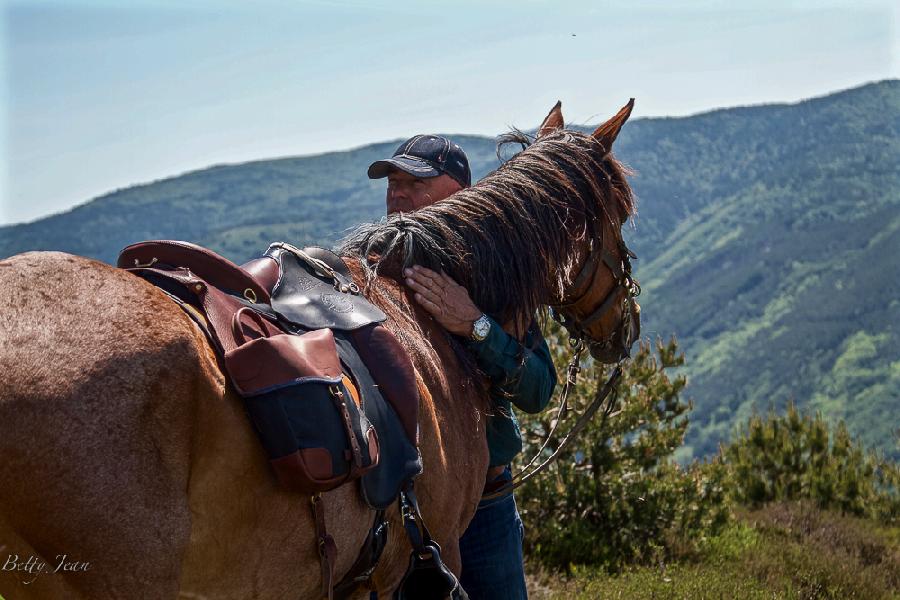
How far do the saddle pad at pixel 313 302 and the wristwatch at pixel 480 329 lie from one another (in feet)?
1.76

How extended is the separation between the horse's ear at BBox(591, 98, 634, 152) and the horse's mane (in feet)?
0.19

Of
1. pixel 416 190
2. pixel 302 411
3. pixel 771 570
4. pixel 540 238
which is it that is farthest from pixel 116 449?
pixel 771 570

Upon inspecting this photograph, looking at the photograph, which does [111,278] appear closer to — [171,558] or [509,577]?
[171,558]

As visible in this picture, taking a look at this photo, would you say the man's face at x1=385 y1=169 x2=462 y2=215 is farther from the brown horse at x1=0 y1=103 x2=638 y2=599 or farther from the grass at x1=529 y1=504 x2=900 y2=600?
the grass at x1=529 y1=504 x2=900 y2=600

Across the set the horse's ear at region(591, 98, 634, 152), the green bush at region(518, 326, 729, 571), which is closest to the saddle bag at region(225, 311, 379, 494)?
the horse's ear at region(591, 98, 634, 152)

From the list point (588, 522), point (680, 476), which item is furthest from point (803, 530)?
point (588, 522)

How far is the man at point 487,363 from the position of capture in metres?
3.05

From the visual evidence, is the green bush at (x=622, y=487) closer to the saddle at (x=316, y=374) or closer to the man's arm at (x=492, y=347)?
the man's arm at (x=492, y=347)

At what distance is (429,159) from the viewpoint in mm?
3818

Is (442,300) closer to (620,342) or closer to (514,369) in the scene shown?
(514,369)

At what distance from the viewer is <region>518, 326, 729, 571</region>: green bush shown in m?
7.08

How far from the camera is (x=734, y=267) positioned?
19688cm

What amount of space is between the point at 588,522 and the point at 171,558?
5.90 metres

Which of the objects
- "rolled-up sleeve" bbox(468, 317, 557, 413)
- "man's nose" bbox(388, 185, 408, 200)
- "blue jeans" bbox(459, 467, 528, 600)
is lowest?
"blue jeans" bbox(459, 467, 528, 600)
